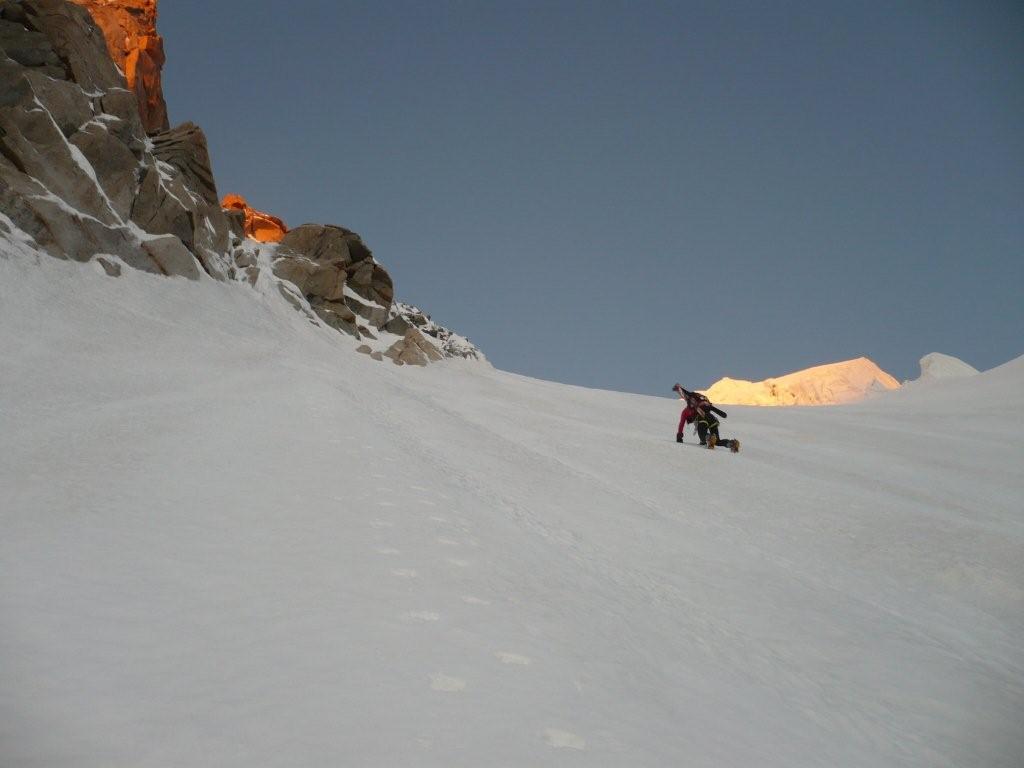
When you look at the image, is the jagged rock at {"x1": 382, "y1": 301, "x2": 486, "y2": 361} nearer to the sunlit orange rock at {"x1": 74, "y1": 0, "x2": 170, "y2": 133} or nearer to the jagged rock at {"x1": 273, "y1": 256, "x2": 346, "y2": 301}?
the jagged rock at {"x1": 273, "y1": 256, "x2": 346, "y2": 301}

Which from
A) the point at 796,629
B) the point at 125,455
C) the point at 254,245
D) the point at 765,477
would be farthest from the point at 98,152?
the point at 796,629

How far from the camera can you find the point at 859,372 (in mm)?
111562

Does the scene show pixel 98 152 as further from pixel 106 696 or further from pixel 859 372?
pixel 859 372

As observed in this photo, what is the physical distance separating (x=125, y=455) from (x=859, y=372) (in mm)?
124333

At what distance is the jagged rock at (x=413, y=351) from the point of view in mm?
45469

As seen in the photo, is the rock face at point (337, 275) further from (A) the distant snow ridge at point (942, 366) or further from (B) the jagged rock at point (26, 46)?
(A) the distant snow ridge at point (942, 366)

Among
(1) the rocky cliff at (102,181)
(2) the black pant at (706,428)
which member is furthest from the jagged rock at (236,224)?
(2) the black pant at (706,428)

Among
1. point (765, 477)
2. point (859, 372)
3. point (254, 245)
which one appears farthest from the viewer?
point (859, 372)

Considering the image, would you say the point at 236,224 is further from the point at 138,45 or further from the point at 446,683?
the point at 446,683

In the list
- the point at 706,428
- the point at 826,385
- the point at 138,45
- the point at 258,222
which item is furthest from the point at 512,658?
the point at 826,385

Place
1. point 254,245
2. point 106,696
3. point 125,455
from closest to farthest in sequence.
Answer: point 106,696 < point 125,455 < point 254,245

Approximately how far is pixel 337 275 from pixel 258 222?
3445cm

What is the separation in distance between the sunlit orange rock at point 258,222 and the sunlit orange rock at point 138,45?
55.7 feet

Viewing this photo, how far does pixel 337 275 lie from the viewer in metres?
50.8
